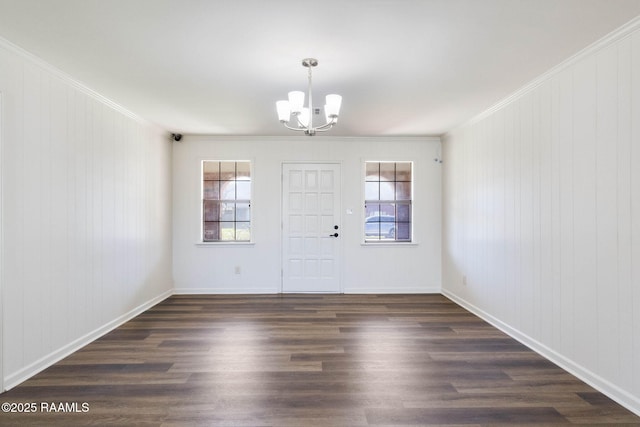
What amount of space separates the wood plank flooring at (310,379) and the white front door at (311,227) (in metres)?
1.43

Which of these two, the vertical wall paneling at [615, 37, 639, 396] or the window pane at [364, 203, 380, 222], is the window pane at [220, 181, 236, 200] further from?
the vertical wall paneling at [615, 37, 639, 396]

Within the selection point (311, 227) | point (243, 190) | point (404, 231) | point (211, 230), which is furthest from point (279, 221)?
point (404, 231)

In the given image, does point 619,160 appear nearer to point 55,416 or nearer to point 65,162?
point 55,416

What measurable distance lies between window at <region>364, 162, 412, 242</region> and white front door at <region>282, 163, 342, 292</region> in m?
0.54

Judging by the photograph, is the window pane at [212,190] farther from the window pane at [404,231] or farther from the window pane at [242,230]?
the window pane at [404,231]

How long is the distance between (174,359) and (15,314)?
1.22 meters

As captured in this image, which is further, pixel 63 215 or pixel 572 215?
pixel 63 215

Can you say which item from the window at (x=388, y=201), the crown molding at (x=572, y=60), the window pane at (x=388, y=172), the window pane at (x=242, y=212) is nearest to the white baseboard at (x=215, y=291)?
the window pane at (x=242, y=212)

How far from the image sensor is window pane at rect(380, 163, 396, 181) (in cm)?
567

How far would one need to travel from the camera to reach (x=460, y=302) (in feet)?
15.9

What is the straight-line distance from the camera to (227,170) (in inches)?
221

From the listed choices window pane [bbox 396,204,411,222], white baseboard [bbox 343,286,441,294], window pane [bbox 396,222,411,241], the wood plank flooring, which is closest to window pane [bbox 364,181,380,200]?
window pane [bbox 396,204,411,222]

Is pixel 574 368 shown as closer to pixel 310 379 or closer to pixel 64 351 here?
pixel 310 379

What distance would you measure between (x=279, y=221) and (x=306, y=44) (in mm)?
3369
